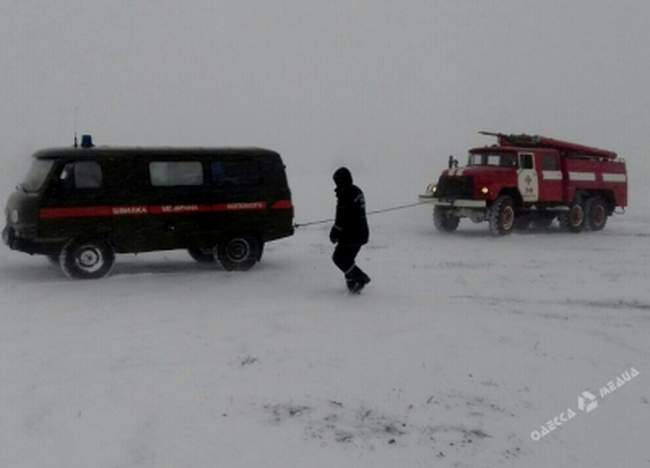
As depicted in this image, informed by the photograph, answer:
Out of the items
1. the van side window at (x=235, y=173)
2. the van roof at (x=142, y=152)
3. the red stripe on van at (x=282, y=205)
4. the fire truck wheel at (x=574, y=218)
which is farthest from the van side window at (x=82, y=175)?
the fire truck wheel at (x=574, y=218)

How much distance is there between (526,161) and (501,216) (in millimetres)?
1773

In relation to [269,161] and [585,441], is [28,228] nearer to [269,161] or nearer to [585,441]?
[269,161]

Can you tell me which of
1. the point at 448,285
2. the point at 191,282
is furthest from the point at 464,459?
the point at 191,282

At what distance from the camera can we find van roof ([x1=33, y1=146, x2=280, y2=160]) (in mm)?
10156

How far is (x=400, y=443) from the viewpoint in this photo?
16.1 feet

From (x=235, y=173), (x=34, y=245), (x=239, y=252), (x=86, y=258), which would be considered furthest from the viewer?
(x=239, y=252)

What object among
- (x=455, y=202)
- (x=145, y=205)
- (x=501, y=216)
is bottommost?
(x=501, y=216)

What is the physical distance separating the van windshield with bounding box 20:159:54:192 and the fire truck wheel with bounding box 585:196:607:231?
46.8 ft

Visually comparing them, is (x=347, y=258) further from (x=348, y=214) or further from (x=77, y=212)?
(x=77, y=212)

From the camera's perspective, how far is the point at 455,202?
17094 millimetres

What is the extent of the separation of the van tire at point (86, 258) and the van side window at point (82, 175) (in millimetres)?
843

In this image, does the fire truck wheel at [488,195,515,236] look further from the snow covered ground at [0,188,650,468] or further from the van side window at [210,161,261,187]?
the van side window at [210,161,261,187]

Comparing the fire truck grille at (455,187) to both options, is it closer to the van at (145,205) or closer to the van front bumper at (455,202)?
the van front bumper at (455,202)

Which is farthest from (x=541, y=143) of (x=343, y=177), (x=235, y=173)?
(x=343, y=177)
